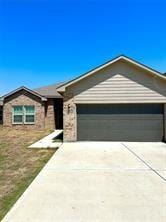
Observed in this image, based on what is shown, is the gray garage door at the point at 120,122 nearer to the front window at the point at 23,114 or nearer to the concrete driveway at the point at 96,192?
the concrete driveway at the point at 96,192

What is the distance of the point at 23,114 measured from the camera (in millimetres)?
22344

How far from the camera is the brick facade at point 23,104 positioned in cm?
2208

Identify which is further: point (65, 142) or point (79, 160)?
point (65, 142)

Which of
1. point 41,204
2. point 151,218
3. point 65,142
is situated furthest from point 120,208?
point 65,142

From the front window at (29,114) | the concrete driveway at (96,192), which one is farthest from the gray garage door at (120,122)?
the front window at (29,114)

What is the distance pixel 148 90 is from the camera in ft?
46.3

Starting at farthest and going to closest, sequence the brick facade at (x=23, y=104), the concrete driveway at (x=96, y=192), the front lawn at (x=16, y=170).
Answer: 1. the brick facade at (x=23, y=104)
2. the front lawn at (x=16, y=170)
3. the concrete driveway at (x=96, y=192)

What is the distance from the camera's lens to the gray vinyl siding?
555 inches

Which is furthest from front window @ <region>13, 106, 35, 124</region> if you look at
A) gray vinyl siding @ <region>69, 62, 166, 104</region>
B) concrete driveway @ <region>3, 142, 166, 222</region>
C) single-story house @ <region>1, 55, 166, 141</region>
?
concrete driveway @ <region>3, 142, 166, 222</region>

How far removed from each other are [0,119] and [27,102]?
225 inches

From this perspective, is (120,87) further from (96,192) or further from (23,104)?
(23,104)

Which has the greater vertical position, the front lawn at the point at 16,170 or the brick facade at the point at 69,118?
the brick facade at the point at 69,118

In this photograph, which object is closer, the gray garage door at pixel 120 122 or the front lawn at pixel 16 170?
the front lawn at pixel 16 170

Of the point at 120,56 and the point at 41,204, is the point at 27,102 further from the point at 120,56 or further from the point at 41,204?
the point at 41,204
